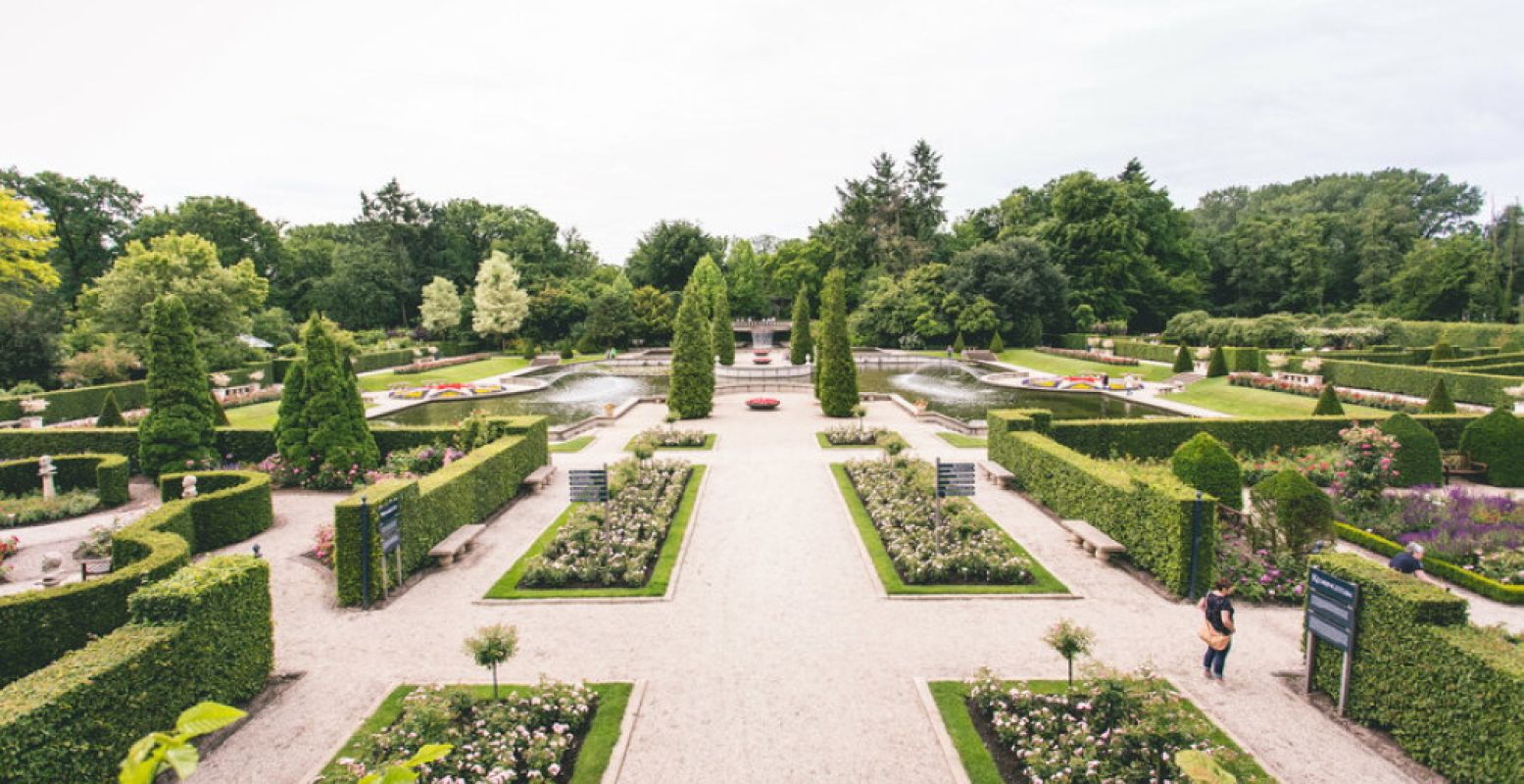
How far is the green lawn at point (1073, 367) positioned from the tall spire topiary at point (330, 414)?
114 feet

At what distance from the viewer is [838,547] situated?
43.2 ft

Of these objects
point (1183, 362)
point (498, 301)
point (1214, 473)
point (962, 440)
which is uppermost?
point (498, 301)

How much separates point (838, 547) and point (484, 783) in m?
7.66

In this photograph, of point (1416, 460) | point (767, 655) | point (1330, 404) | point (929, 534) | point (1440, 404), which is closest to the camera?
point (767, 655)

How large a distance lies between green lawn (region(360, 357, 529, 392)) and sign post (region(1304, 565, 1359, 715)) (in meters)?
38.0

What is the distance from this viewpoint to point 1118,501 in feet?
41.9

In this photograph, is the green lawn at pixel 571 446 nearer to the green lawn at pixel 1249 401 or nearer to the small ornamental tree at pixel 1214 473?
the small ornamental tree at pixel 1214 473

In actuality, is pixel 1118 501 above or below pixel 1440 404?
below

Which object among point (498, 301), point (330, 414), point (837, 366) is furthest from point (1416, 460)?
point (498, 301)

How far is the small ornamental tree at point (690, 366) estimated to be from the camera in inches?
1067

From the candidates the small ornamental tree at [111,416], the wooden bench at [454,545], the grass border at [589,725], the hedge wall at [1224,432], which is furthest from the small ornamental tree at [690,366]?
the grass border at [589,725]

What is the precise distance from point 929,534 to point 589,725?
7.06 metres

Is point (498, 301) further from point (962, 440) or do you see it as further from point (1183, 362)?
point (1183, 362)

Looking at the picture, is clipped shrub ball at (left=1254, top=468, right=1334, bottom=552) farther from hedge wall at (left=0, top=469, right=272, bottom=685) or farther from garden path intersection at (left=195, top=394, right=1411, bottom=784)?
hedge wall at (left=0, top=469, right=272, bottom=685)
